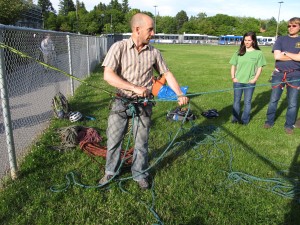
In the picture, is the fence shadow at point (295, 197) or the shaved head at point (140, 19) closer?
the shaved head at point (140, 19)

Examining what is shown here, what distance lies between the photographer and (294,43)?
17.3ft

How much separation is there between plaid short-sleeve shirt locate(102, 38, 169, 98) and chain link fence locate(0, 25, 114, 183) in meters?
1.04

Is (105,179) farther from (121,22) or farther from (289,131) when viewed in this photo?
(121,22)

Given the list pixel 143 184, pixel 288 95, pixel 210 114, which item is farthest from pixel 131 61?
pixel 288 95

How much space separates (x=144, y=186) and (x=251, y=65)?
3.49m

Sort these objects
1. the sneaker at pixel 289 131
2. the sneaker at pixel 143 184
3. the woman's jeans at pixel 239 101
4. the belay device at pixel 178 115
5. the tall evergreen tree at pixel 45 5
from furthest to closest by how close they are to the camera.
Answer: the tall evergreen tree at pixel 45 5
the belay device at pixel 178 115
the woman's jeans at pixel 239 101
the sneaker at pixel 289 131
the sneaker at pixel 143 184

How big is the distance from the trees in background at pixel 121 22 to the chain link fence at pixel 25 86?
212 feet

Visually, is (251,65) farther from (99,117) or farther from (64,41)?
(64,41)

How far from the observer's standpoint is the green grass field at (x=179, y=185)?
3.12 m

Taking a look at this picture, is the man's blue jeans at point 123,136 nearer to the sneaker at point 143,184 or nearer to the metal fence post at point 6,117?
the sneaker at point 143,184

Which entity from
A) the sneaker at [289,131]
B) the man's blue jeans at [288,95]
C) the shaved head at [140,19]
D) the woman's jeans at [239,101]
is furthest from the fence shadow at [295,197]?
the shaved head at [140,19]

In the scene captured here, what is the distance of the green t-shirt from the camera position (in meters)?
5.70

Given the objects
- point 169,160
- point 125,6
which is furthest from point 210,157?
point 125,6

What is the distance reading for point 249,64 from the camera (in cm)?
571
